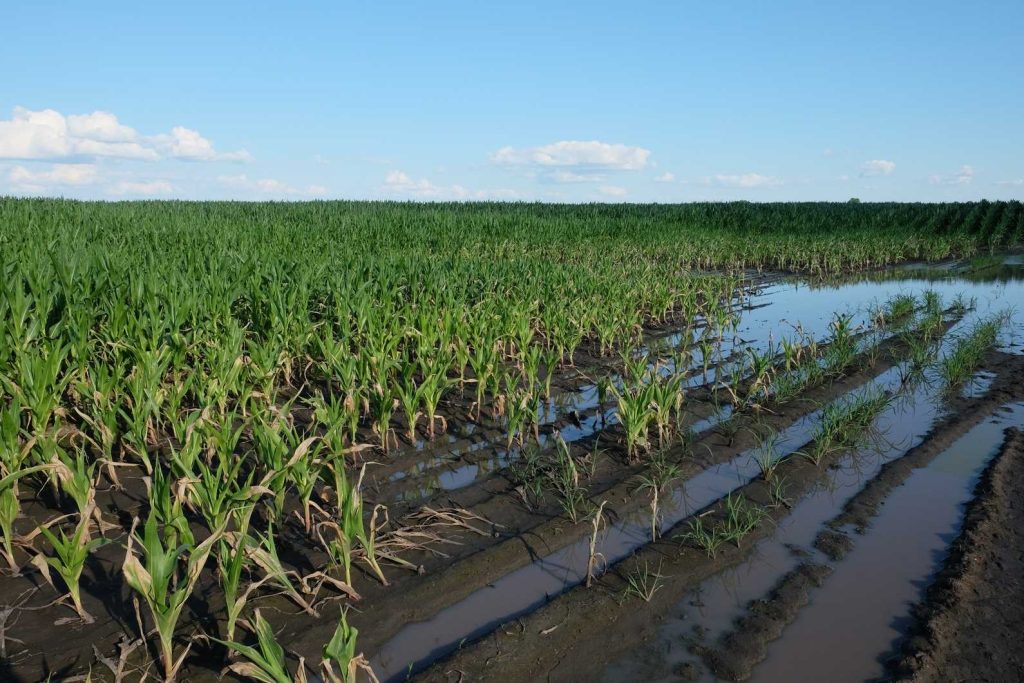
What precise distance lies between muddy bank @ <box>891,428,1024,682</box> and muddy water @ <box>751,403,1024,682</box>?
10 centimetres

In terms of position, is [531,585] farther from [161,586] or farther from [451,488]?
[161,586]

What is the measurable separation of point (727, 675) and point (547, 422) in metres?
3.59

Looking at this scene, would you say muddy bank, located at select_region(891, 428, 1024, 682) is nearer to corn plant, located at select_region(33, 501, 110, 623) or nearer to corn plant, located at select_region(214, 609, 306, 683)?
corn plant, located at select_region(214, 609, 306, 683)

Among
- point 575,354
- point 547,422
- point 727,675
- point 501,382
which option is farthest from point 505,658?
point 575,354

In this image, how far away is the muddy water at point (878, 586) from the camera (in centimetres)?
340

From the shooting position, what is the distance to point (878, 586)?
409cm

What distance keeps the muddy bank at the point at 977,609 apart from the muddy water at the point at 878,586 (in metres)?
0.10

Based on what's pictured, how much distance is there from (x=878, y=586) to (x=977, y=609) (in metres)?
0.47

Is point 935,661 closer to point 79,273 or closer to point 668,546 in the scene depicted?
point 668,546

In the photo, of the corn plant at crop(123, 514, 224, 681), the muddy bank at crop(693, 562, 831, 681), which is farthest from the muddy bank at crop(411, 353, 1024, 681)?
the corn plant at crop(123, 514, 224, 681)

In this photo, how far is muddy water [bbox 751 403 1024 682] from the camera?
11.2 ft

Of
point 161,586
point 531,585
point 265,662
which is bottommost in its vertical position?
point 531,585

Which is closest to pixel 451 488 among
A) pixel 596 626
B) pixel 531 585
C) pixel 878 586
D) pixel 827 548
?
pixel 531 585

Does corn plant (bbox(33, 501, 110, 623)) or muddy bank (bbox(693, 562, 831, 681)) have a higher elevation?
corn plant (bbox(33, 501, 110, 623))
